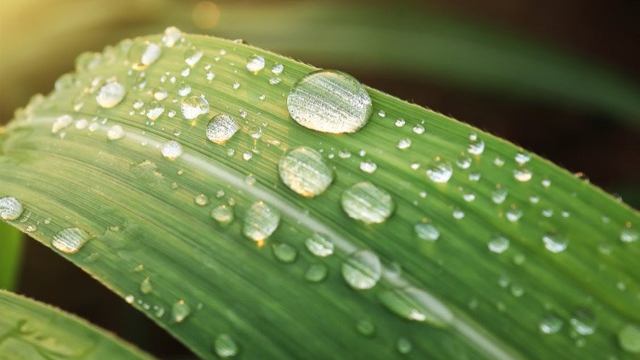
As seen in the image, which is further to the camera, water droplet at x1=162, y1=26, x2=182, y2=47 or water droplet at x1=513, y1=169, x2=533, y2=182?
water droplet at x1=162, y1=26, x2=182, y2=47

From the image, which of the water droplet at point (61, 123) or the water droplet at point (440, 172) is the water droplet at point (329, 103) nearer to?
the water droplet at point (440, 172)

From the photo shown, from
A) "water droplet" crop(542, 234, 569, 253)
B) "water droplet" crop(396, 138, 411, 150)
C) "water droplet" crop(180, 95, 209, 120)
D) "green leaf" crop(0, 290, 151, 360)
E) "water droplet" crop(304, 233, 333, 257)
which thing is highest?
"water droplet" crop(180, 95, 209, 120)

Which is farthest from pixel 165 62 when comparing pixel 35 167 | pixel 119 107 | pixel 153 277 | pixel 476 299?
pixel 476 299

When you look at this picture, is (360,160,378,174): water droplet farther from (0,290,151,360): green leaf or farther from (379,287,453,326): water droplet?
(0,290,151,360): green leaf

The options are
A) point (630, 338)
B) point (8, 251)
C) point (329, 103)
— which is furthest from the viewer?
point (8, 251)

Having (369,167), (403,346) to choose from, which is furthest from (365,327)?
(369,167)

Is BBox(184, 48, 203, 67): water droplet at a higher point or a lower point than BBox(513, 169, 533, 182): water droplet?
higher

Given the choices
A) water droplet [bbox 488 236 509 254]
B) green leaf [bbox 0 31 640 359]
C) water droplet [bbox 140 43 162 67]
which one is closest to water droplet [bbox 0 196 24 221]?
green leaf [bbox 0 31 640 359]

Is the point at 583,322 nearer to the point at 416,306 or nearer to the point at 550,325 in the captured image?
the point at 550,325
